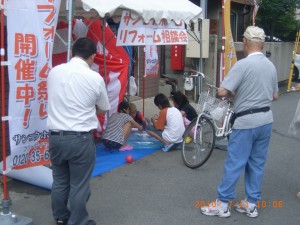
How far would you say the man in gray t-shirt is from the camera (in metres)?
3.98

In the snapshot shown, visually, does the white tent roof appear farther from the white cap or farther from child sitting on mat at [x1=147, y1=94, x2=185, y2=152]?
the white cap

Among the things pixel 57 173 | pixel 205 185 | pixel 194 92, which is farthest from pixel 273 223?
pixel 194 92

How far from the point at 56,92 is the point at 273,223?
2.56m

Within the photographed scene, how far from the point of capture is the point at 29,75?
12.5 feet

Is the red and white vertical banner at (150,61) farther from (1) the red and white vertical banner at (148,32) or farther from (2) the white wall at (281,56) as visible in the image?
(2) the white wall at (281,56)

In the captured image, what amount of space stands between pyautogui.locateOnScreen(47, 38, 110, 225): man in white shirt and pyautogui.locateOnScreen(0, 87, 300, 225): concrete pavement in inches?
25.7

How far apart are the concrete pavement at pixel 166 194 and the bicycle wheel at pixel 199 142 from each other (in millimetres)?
134

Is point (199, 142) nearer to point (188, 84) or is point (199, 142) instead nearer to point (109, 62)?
point (109, 62)

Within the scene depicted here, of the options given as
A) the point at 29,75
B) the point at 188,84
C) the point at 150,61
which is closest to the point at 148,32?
the point at 150,61

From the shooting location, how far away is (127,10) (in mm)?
5359

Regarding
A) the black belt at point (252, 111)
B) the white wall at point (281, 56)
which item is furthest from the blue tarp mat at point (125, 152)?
the white wall at point (281, 56)

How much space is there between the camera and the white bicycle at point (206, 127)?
583 centimetres

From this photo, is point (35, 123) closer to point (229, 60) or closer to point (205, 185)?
point (205, 185)

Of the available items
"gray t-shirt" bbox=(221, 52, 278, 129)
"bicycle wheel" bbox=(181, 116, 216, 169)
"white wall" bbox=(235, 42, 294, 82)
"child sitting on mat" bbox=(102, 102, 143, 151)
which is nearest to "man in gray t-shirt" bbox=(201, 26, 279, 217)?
"gray t-shirt" bbox=(221, 52, 278, 129)
